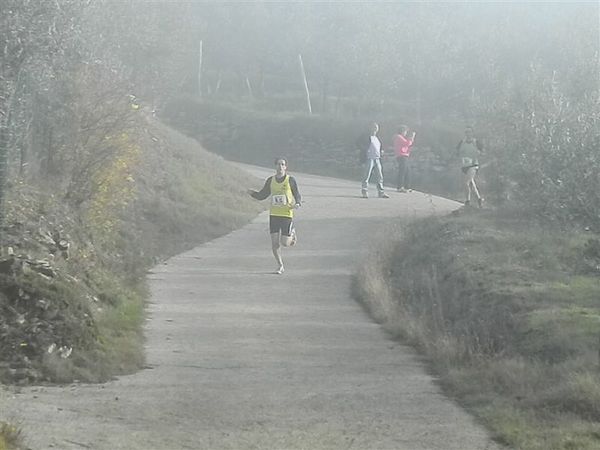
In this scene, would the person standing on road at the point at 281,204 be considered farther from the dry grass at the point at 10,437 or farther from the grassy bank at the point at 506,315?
the dry grass at the point at 10,437

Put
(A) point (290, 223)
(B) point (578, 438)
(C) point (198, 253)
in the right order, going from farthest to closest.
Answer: (C) point (198, 253)
(A) point (290, 223)
(B) point (578, 438)

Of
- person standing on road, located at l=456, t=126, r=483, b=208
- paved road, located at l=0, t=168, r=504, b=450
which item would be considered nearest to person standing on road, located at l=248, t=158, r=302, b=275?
paved road, located at l=0, t=168, r=504, b=450

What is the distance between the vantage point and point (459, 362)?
1059 cm

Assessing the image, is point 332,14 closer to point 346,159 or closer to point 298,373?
point 346,159

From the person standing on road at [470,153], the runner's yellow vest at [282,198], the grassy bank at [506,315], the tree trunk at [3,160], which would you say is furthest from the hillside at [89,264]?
the person standing on road at [470,153]

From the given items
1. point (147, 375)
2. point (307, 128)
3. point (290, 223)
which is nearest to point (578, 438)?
point (147, 375)

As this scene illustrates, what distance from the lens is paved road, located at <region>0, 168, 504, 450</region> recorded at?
26.7ft

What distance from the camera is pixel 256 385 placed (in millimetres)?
9914

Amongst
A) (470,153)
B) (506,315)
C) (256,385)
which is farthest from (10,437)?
(470,153)

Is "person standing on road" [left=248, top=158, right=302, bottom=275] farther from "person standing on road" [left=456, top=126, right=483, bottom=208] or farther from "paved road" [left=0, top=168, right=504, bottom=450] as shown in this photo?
"person standing on road" [left=456, top=126, right=483, bottom=208]

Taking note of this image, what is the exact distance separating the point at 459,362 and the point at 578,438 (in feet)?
9.16

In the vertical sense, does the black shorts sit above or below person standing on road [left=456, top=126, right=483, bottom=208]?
below

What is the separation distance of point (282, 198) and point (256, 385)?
6855 mm

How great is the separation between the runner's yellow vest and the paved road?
39.2 inches
